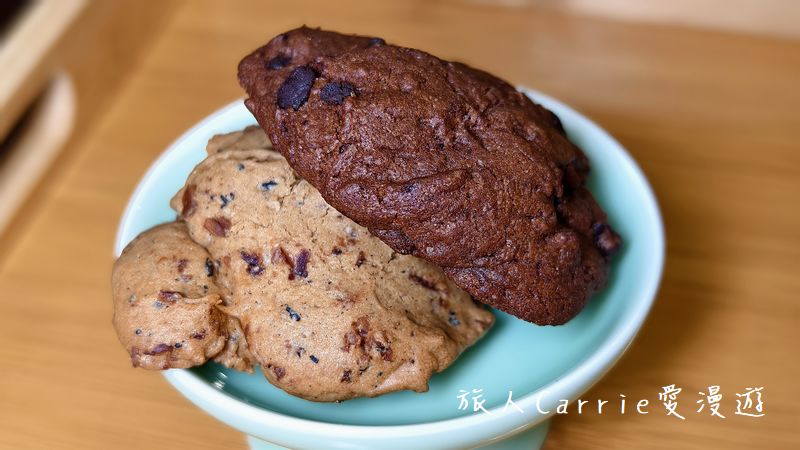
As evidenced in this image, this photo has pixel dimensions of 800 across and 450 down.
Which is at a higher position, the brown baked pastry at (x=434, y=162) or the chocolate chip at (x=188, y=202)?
the brown baked pastry at (x=434, y=162)

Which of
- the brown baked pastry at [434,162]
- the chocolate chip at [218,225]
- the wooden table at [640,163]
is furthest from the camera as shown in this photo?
the wooden table at [640,163]

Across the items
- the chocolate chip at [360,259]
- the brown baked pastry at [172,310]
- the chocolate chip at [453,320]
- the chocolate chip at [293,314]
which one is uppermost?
the chocolate chip at [360,259]

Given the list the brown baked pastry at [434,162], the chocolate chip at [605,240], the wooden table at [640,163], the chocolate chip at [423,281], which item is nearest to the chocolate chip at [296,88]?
the brown baked pastry at [434,162]

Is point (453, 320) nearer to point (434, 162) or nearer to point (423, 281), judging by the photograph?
point (423, 281)

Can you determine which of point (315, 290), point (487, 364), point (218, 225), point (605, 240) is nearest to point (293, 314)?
point (315, 290)

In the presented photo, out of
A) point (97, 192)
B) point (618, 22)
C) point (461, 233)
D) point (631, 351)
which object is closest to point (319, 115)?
point (461, 233)

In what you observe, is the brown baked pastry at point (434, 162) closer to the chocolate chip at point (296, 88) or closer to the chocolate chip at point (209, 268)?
the chocolate chip at point (296, 88)

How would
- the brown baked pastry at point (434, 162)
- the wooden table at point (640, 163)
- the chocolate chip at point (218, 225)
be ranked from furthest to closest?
the wooden table at point (640, 163)
the chocolate chip at point (218, 225)
the brown baked pastry at point (434, 162)
